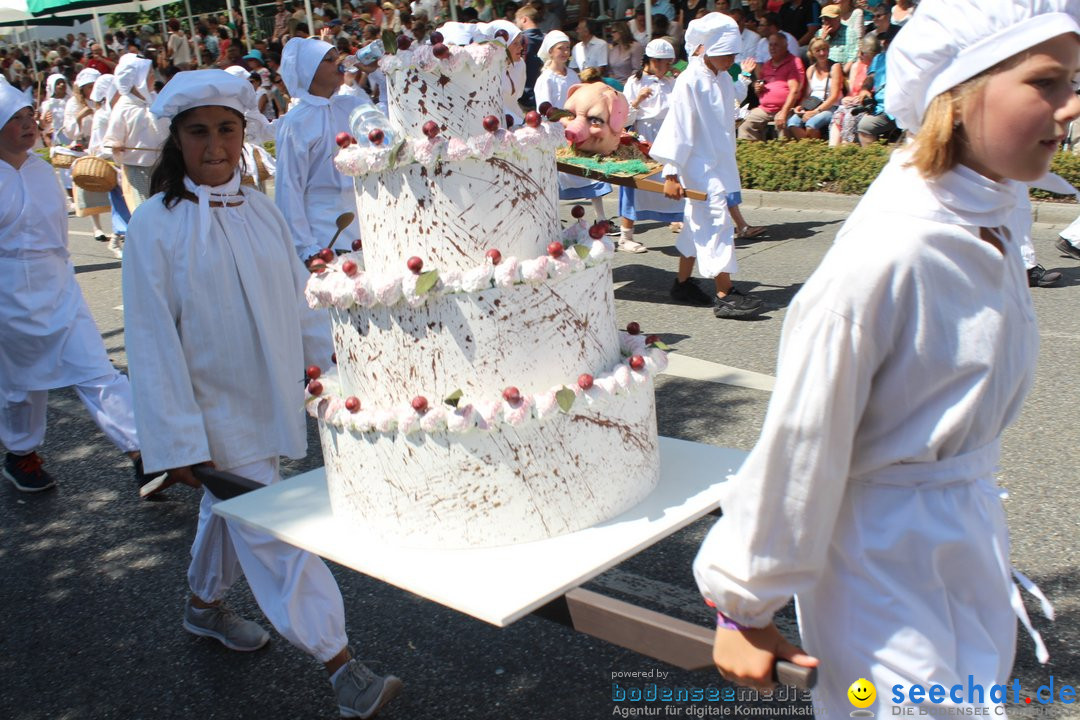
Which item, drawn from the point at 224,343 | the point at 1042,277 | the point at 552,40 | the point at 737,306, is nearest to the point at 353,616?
the point at 224,343

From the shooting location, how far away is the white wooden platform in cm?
241

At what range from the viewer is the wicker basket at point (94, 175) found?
7.52 meters

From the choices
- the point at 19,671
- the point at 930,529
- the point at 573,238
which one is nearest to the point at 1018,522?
the point at 573,238

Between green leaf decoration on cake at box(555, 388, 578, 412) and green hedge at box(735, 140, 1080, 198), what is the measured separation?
30.9 ft

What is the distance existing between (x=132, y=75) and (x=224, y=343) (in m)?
7.48

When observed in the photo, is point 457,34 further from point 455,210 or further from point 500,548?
point 500,548

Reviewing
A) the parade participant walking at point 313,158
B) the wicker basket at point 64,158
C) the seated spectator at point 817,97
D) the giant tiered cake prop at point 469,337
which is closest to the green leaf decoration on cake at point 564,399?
the giant tiered cake prop at point 469,337

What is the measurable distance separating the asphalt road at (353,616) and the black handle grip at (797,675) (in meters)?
1.61

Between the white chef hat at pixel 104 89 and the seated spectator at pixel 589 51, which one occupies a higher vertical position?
the white chef hat at pixel 104 89

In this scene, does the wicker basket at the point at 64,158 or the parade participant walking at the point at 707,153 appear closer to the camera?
the parade participant walking at the point at 707,153

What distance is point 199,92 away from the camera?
3.54 meters

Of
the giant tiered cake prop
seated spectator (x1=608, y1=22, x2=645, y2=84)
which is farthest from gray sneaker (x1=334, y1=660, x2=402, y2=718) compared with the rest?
seated spectator (x1=608, y1=22, x2=645, y2=84)

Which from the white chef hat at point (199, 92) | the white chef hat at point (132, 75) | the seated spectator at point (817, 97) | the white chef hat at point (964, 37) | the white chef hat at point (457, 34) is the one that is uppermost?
the white chef hat at point (457, 34)

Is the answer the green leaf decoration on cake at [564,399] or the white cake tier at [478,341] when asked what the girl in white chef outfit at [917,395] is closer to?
the green leaf decoration on cake at [564,399]
